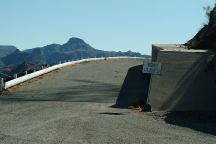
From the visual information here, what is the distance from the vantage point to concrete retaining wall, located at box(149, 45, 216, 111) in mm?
25891

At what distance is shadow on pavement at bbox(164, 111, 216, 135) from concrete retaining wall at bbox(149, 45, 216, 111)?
997mm

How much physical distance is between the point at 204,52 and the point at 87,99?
6.85m

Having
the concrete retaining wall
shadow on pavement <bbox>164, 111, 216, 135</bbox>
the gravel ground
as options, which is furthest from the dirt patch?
shadow on pavement <bbox>164, 111, 216, 135</bbox>

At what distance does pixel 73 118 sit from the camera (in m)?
20.7

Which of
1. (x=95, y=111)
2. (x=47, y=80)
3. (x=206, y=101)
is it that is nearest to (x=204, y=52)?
(x=206, y=101)

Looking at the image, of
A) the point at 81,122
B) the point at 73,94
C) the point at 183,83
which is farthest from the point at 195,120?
the point at 73,94

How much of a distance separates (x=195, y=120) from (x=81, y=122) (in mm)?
5705

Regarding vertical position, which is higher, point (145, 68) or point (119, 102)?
point (145, 68)

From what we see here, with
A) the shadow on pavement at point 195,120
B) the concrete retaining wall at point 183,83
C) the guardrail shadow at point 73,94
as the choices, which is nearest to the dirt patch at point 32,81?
the guardrail shadow at point 73,94

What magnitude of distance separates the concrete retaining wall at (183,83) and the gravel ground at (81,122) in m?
1.85

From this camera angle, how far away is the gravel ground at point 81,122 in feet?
53.9

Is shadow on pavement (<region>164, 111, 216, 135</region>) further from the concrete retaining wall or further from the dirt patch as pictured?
the dirt patch

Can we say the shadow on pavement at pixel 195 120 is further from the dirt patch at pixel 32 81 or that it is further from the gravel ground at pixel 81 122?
the dirt patch at pixel 32 81

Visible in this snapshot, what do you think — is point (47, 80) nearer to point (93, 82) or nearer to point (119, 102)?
point (93, 82)
